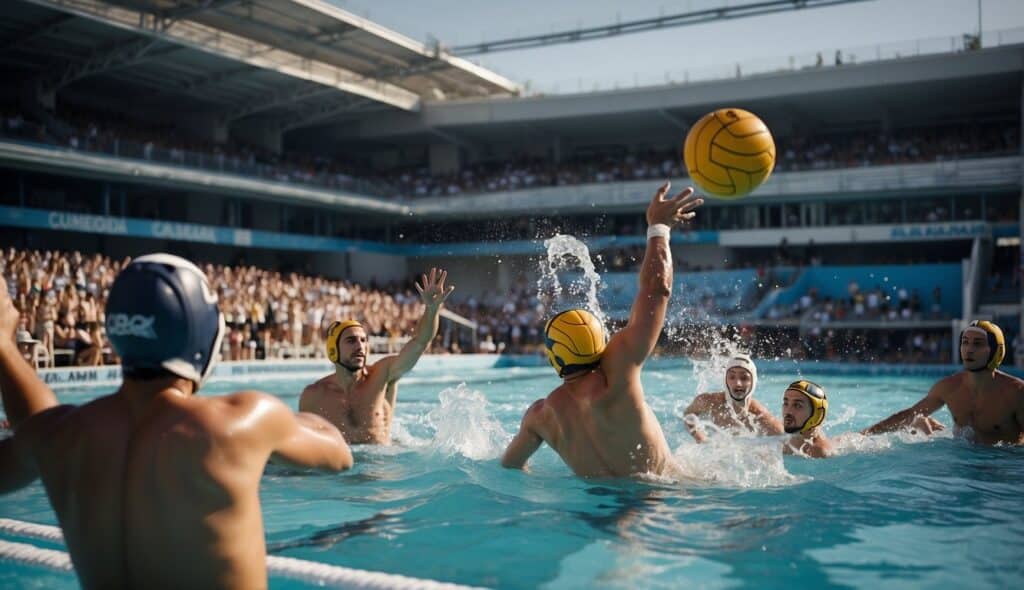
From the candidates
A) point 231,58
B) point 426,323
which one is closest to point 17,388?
point 426,323

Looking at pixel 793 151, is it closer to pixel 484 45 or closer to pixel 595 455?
pixel 484 45

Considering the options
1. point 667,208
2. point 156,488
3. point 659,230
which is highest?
point 667,208

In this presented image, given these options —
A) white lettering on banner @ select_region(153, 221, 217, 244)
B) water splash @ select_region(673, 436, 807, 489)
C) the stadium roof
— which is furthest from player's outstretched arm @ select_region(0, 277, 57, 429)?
white lettering on banner @ select_region(153, 221, 217, 244)

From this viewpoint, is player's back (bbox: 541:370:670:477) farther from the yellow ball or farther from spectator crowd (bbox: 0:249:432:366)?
spectator crowd (bbox: 0:249:432:366)

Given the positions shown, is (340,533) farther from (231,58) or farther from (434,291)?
(231,58)

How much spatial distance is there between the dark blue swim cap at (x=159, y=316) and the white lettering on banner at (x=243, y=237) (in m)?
29.6

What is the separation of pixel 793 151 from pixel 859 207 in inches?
136

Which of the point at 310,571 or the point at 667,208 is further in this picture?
the point at 667,208

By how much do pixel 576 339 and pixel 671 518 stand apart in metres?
1.05

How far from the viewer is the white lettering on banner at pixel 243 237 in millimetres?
30414

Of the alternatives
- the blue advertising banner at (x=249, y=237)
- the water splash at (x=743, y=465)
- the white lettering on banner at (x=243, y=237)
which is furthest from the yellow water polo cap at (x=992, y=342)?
the white lettering on banner at (x=243, y=237)

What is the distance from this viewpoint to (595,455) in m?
4.70

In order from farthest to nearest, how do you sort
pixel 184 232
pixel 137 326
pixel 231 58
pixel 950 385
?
pixel 184 232
pixel 231 58
pixel 950 385
pixel 137 326

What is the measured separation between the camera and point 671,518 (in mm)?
4426
